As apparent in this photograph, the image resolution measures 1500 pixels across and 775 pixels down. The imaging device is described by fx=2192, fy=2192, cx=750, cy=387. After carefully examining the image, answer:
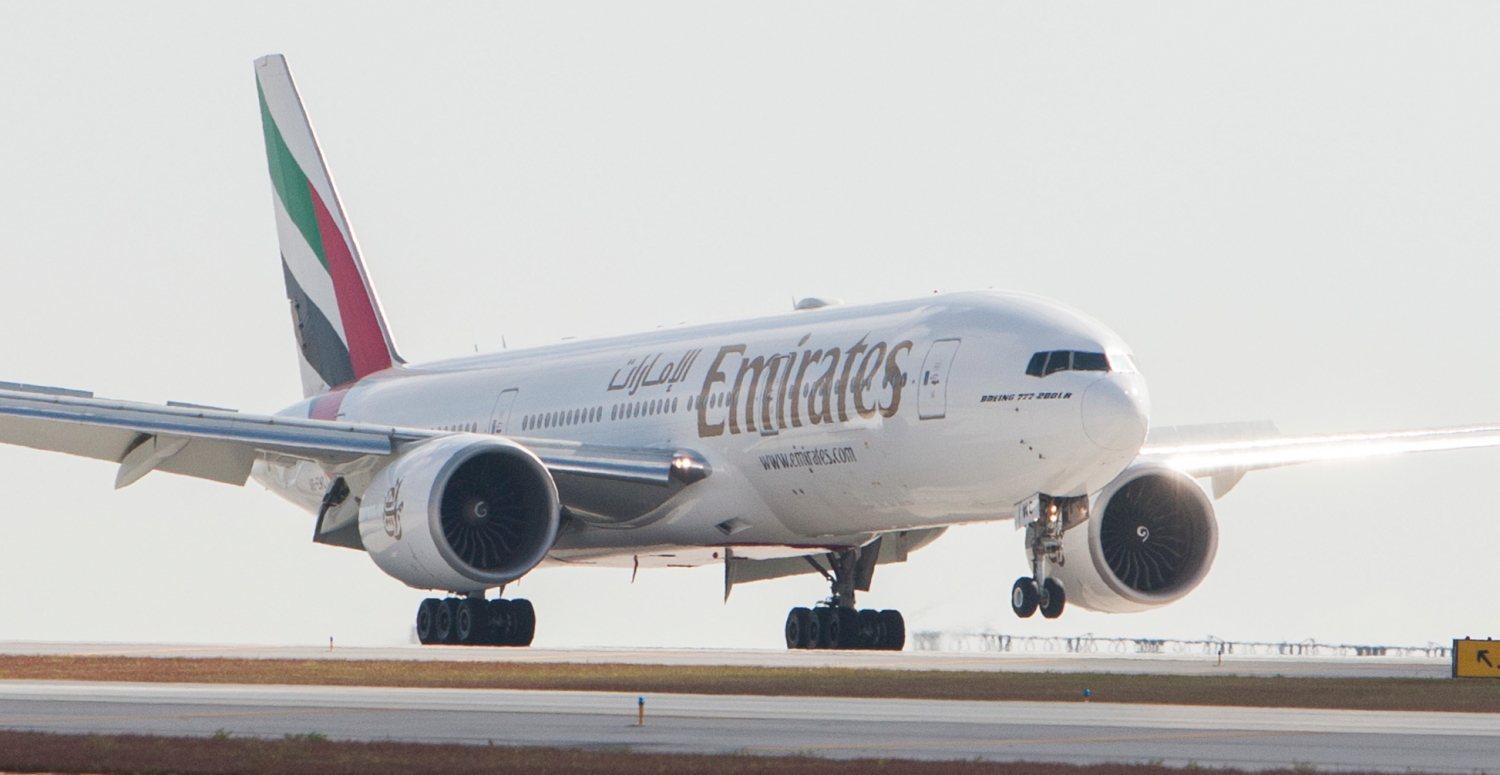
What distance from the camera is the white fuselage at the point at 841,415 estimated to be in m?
26.0

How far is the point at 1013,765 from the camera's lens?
505 inches

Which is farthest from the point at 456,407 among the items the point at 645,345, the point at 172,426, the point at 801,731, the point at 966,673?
the point at 801,731

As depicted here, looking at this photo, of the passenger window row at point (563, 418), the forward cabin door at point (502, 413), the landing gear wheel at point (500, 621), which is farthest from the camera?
the forward cabin door at point (502, 413)

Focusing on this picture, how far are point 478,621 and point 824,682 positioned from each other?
9520 mm

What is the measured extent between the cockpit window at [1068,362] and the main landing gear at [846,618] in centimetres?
718

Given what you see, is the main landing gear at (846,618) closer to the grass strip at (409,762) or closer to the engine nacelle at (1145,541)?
the engine nacelle at (1145,541)

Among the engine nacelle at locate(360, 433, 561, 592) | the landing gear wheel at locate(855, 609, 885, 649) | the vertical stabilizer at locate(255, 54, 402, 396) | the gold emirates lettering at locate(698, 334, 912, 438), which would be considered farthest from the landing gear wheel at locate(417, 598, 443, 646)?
the vertical stabilizer at locate(255, 54, 402, 396)

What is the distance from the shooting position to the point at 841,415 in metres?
28.3

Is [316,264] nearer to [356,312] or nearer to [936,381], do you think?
[356,312]

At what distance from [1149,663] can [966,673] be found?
5.55 metres

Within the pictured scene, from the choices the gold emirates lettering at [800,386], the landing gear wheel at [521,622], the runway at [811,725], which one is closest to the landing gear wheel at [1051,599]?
the gold emirates lettering at [800,386]

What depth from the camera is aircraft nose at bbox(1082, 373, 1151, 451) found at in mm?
25453

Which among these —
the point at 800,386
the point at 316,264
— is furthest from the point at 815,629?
the point at 316,264

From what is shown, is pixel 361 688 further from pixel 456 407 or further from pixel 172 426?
pixel 456 407
